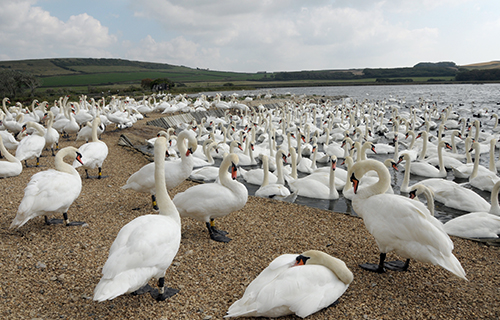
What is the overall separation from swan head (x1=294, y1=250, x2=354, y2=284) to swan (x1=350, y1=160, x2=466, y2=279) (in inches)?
36.0

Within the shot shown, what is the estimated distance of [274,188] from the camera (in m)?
8.59

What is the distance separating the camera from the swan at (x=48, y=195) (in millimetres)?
5183

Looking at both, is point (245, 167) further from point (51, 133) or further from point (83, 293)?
point (83, 293)

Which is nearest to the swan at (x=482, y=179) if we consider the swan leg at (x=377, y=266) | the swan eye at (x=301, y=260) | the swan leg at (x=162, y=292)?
the swan leg at (x=377, y=266)

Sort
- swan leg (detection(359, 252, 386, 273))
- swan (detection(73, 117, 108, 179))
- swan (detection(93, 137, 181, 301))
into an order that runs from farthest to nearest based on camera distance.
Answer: swan (detection(73, 117, 108, 179))
swan leg (detection(359, 252, 386, 273))
swan (detection(93, 137, 181, 301))

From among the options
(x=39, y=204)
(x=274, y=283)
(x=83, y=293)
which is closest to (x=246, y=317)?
(x=274, y=283)

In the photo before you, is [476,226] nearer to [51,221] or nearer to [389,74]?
[51,221]

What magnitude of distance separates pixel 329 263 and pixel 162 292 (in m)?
1.98

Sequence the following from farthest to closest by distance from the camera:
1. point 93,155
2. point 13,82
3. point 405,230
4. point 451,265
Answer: point 13,82, point 93,155, point 405,230, point 451,265

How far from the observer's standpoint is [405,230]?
4.30 m

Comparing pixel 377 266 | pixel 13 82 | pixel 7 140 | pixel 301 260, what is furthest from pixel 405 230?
pixel 13 82

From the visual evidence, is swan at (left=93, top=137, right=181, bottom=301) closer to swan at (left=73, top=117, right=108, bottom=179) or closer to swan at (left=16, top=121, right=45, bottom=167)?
swan at (left=73, top=117, right=108, bottom=179)

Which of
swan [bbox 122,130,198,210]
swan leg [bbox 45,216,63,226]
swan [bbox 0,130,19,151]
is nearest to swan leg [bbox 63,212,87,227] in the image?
swan leg [bbox 45,216,63,226]

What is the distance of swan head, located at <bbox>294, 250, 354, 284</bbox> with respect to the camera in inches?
153
